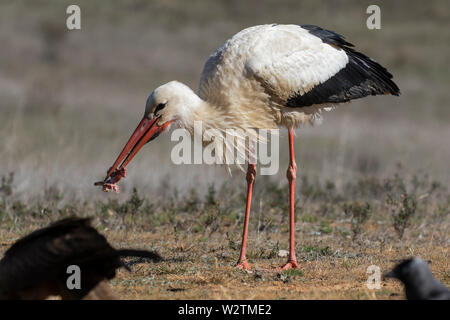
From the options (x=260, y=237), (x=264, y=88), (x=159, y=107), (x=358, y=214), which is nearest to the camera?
(x=159, y=107)

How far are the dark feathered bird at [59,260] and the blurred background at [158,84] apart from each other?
536cm

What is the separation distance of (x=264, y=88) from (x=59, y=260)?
3.09 metres

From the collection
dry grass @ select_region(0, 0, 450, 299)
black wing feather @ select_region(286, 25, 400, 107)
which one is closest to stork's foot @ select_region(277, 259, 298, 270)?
dry grass @ select_region(0, 0, 450, 299)

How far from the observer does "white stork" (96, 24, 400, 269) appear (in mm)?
6535

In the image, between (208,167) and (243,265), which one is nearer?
(243,265)

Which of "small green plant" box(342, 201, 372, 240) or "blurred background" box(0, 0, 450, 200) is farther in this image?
"blurred background" box(0, 0, 450, 200)

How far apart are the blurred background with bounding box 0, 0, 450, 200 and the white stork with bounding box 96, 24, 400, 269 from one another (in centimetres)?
381

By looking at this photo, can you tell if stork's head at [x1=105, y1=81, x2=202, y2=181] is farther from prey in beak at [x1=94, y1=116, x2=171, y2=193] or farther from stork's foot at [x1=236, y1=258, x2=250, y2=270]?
stork's foot at [x1=236, y1=258, x2=250, y2=270]

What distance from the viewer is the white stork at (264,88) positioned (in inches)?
257

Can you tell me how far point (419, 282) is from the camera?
458 centimetres

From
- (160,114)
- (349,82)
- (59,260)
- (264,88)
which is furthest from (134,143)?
(349,82)

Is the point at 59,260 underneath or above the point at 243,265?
above

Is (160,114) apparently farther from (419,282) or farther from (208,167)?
(208,167)

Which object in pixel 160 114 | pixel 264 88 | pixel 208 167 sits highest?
pixel 264 88
